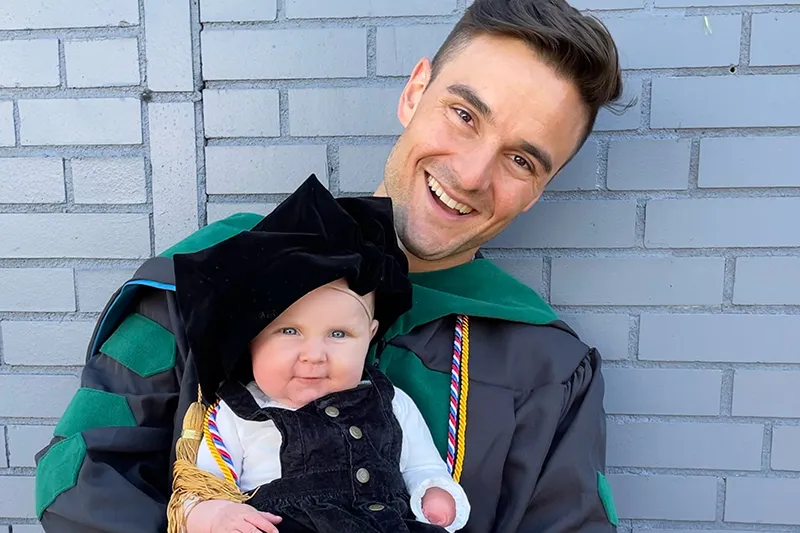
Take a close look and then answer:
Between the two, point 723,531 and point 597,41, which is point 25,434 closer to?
point 597,41

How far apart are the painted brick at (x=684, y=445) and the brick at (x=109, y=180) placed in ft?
5.11

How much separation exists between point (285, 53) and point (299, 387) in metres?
1.04

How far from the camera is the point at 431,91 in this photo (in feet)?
5.31

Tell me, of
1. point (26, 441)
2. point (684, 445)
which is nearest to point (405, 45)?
point (684, 445)

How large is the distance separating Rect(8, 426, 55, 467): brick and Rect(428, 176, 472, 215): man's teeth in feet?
4.58

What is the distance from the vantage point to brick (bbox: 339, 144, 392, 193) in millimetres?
1914

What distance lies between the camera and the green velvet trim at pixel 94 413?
4.40 feet

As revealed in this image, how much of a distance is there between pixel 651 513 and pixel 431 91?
140cm

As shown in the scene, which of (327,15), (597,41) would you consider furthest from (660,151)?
(327,15)

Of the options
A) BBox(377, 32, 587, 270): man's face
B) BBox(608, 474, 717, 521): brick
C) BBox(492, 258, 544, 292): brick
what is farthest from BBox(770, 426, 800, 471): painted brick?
BBox(377, 32, 587, 270): man's face

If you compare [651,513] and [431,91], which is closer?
[431,91]

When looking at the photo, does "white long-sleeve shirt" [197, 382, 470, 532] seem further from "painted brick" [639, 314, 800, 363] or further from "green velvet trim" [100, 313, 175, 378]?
"painted brick" [639, 314, 800, 363]

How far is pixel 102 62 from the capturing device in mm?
1896

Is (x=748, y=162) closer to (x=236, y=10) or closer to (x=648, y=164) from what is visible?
(x=648, y=164)
